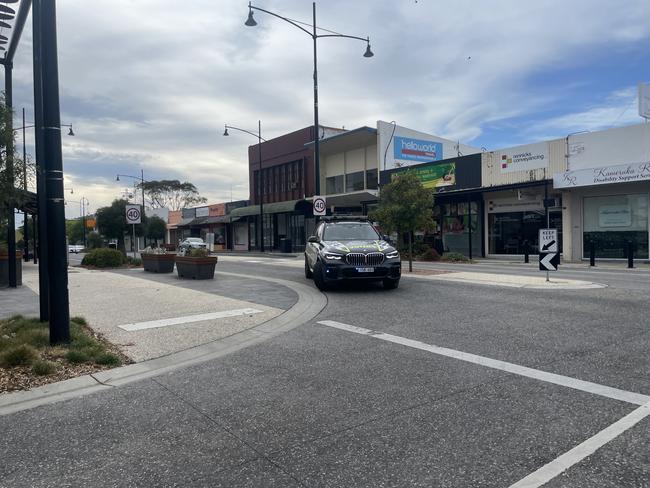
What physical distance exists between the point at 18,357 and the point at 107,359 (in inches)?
36.4

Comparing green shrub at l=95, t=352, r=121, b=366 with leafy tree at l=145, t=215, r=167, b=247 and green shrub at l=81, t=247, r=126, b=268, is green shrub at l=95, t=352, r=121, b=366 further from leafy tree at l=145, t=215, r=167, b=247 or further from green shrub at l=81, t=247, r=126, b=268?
leafy tree at l=145, t=215, r=167, b=247

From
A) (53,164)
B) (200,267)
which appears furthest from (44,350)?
(200,267)

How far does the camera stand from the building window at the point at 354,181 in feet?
123

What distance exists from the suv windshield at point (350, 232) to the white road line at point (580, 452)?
9039 mm

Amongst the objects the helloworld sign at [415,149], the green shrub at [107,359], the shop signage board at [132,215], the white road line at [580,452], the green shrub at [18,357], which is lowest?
the white road line at [580,452]

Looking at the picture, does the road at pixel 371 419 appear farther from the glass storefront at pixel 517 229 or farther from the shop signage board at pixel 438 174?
the shop signage board at pixel 438 174

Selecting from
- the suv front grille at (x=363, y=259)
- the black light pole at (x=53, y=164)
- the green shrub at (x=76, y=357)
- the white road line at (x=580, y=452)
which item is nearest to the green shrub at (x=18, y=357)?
the green shrub at (x=76, y=357)

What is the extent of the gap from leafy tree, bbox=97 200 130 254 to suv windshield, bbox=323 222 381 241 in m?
20.2

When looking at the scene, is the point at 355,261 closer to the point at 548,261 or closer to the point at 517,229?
the point at 548,261

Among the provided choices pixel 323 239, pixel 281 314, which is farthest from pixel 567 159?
pixel 281 314

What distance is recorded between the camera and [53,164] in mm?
6172

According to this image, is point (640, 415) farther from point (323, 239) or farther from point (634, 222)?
point (634, 222)

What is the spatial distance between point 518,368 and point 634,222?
20.5 metres

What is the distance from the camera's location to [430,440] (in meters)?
3.62
